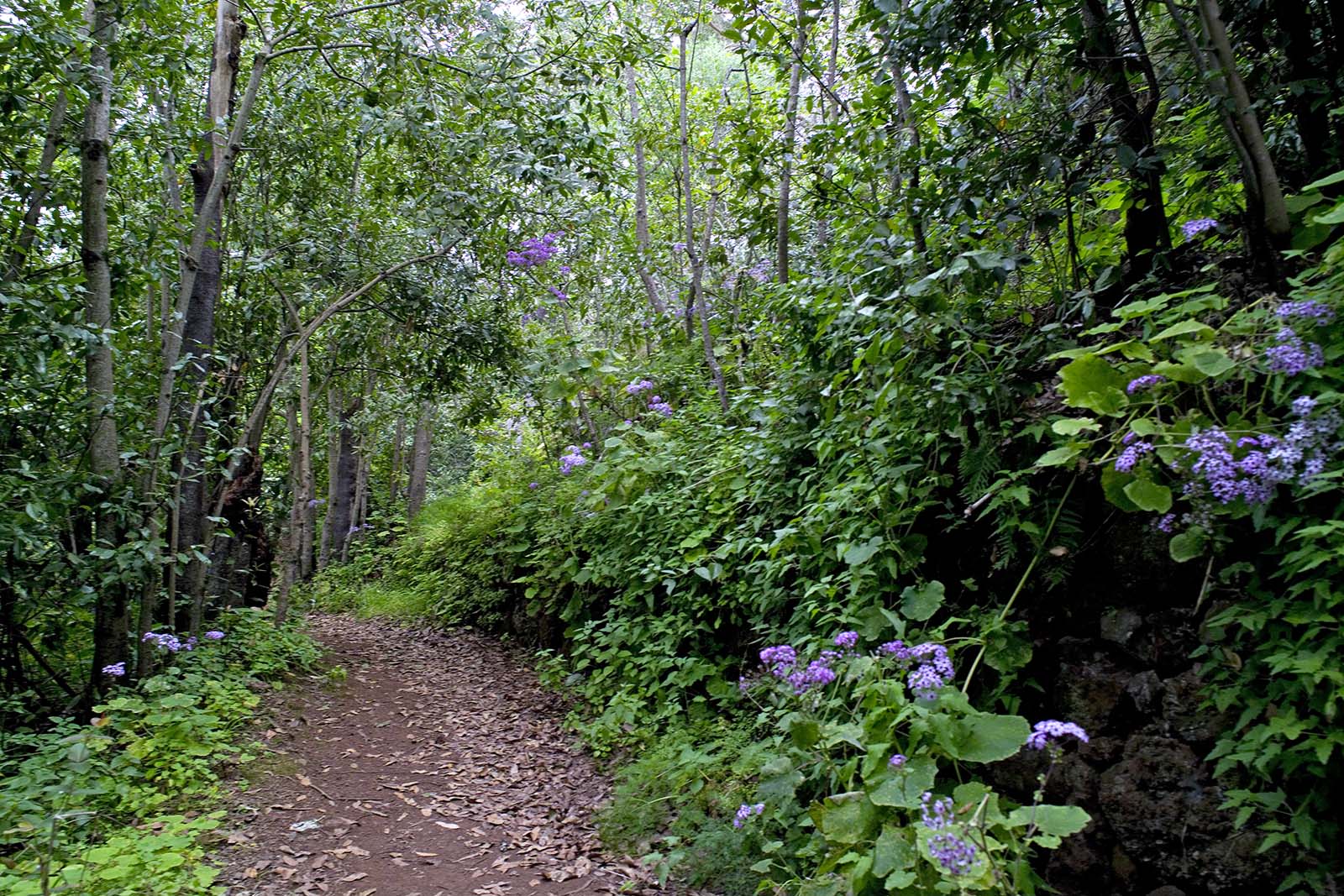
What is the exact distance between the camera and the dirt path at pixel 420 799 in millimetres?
3521

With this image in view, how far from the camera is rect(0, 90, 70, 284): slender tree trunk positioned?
4.03 metres

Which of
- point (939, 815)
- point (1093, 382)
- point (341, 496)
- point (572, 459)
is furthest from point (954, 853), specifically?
point (341, 496)

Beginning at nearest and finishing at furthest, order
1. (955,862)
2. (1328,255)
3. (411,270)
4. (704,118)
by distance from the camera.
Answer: (955,862) < (1328,255) < (411,270) < (704,118)

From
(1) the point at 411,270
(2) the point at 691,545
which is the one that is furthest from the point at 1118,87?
(1) the point at 411,270

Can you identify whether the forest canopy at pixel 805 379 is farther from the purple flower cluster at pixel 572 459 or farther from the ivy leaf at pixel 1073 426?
the purple flower cluster at pixel 572 459

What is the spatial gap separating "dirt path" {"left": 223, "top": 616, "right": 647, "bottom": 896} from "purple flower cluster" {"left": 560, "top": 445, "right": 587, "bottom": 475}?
6.32 feet

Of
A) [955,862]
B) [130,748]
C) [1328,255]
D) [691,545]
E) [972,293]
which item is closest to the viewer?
[955,862]

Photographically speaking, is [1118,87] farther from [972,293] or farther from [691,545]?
[691,545]

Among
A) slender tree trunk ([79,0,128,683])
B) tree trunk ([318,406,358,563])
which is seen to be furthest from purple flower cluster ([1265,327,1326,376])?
tree trunk ([318,406,358,563])

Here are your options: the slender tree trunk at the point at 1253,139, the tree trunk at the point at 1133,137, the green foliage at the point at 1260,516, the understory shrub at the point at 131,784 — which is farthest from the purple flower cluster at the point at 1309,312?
the understory shrub at the point at 131,784

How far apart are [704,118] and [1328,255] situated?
763 centimetres

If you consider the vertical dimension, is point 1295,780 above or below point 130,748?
below

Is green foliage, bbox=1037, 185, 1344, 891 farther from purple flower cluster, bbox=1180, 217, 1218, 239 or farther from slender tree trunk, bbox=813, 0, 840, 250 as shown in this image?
slender tree trunk, bbox=813, 0, 840, 250

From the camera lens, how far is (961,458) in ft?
9.89
